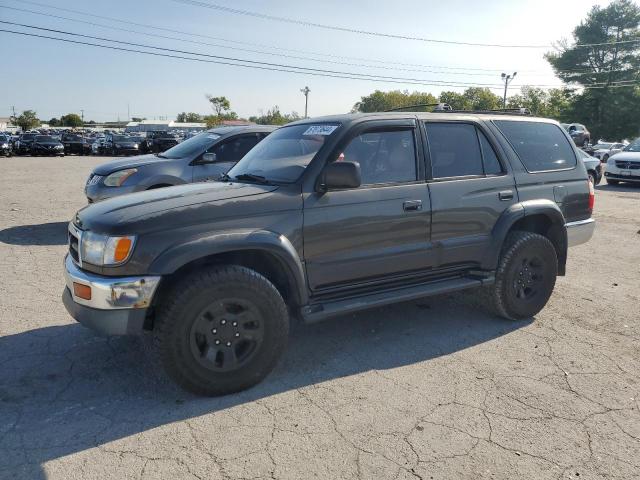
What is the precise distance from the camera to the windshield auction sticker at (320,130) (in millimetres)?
3912

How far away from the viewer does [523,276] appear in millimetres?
4633

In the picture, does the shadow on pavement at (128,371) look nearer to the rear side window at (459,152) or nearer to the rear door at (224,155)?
the rear side window at (459,152)

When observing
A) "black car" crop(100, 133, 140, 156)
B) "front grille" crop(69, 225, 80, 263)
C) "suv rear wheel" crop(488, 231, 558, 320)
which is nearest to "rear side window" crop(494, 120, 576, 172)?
"suv rear wheel" crop(488, 231, 558, 320)

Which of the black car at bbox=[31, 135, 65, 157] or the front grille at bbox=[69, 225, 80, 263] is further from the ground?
the black car at bbox=[31, 135, 65, 157]

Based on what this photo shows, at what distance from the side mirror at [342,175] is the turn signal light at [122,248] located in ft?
4.39

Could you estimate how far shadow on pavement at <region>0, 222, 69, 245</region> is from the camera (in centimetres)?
754

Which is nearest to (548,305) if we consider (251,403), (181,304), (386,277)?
(386,277)

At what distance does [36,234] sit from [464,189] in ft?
22.4

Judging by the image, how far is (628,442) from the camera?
9.32 ft

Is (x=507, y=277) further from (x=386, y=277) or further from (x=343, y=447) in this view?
(x=343, y=447)

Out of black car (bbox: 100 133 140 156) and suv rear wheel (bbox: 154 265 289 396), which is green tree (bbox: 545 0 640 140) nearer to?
black car (bbox: 100 133 140 156)

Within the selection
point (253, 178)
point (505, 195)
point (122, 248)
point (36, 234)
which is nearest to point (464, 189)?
point (505, 195)

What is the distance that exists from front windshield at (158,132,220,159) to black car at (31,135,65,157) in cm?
2908

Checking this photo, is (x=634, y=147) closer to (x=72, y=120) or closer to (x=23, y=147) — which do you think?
(x=23, y=147)
